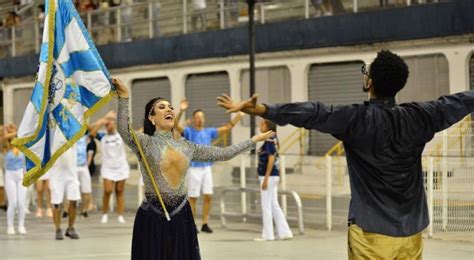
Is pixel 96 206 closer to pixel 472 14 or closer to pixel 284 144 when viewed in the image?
pixel 284 144

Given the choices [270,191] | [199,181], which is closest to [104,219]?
[199,181]

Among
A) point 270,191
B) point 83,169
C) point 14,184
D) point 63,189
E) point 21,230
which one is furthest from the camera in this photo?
point 83,169

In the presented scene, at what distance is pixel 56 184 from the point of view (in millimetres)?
19391

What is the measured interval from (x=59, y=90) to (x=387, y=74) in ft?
20.8

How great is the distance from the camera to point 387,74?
22.8ft

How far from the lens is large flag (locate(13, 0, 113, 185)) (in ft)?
41.1

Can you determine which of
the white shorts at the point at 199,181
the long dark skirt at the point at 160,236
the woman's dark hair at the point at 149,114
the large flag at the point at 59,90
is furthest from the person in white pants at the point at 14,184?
the long dark skirt at the point at 160,236

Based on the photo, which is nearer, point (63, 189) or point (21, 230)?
point (63, 189)

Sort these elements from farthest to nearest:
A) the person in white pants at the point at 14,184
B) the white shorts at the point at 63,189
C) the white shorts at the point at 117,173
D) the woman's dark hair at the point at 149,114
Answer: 1. the white shorts at the point at 117,173
2. the person in white pants at the point at 14,184
3. the white shorts at the point at 63,189
4. the woman's dark hair at the point at 149,114

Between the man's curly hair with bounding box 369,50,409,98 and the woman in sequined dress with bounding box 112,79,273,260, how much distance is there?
127 inches

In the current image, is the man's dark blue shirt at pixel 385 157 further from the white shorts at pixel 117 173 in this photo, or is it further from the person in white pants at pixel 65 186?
the white shorts at pixel 117 173

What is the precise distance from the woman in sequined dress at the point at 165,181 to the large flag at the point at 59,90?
199cm

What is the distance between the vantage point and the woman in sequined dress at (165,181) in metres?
10.3

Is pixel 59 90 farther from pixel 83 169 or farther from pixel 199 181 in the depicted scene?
pixel 83 169
